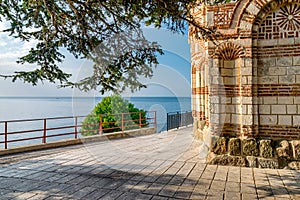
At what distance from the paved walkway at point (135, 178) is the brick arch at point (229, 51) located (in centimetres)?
210

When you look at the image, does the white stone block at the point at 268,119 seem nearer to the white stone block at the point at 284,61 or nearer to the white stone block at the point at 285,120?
the white stone block at the point at 285,120

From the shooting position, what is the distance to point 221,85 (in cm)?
467

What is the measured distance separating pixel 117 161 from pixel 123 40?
2.38m

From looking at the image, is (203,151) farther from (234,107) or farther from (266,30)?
(266,30)

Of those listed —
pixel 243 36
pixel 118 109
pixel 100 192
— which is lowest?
pixel 100 192

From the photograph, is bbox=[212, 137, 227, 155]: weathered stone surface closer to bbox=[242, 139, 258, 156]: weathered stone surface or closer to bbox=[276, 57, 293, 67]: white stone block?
bbox=[242, 139, 258, 156]: weathered stone surface

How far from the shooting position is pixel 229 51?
15.0 ft

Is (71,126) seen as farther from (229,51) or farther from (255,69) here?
(255,69)

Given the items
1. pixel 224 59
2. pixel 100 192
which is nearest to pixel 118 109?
pixel 224 59

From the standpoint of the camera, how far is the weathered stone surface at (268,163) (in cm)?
425

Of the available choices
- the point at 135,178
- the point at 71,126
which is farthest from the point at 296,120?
the point at 71,126

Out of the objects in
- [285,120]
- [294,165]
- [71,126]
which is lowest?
[294,165]

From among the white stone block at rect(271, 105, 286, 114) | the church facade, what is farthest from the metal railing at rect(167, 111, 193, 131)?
the white stone block at rect(271, 105, 286, 114)

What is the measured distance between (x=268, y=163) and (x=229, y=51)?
219cm
